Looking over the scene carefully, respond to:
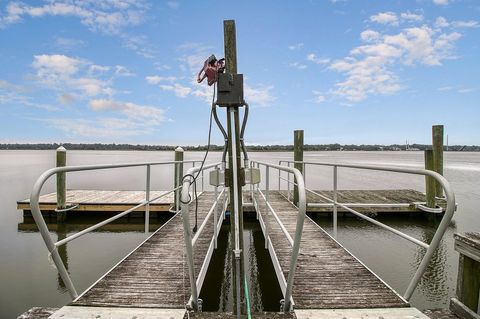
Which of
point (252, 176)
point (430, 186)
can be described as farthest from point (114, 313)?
point (430, 186)

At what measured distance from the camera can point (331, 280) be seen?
9.15 feet

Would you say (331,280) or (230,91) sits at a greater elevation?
(230,91)

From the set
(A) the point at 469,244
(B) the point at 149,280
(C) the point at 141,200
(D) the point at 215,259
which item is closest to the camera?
(A) the point at 469,244

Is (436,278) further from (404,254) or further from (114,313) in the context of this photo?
(114,313)

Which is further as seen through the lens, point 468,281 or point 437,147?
point 437,147

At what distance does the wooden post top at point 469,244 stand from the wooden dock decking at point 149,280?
220 centimetres

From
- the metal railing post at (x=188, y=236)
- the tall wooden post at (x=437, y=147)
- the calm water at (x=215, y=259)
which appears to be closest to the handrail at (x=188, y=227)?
the metal railing post at (x=188, y=236)

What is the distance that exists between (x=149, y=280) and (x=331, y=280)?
5.56 ft

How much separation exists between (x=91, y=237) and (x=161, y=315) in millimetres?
5789

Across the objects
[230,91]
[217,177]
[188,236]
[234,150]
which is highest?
[230,91]

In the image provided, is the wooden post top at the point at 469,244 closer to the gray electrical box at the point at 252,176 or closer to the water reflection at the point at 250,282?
the gray electrical box at the point at 252,176

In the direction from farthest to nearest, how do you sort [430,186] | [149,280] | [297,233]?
[430,186], [149,280], [297,233]

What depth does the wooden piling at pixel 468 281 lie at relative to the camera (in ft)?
7.15

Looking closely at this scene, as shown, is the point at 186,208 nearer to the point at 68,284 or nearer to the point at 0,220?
the point at 68,284
